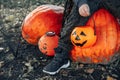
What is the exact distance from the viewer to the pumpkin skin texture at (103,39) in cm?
371

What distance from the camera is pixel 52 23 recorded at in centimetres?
419

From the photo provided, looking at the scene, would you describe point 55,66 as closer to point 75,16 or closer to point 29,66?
point 29,66

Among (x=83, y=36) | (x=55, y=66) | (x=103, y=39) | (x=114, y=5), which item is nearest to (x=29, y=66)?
(x=55, y=66)

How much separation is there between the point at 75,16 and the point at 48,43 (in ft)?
1.71

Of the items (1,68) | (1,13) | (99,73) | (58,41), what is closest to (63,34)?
(58,41)

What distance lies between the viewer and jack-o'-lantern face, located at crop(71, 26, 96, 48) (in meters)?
3.60

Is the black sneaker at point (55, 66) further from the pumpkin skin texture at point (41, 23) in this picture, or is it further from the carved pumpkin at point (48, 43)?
the pumpkin skin texture at point (41, 23)

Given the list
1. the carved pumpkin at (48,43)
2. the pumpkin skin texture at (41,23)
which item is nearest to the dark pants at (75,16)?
the carved pumpkin at (48,43)

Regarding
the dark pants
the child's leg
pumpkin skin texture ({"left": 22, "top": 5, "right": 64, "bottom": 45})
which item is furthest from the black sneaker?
the child's leg

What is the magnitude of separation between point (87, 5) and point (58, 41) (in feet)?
2.14

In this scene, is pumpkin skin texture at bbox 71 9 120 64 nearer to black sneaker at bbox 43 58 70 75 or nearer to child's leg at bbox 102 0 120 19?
child's leg at bbox 102 0 120 19

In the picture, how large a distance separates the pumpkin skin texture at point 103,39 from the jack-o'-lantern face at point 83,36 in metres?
0.10

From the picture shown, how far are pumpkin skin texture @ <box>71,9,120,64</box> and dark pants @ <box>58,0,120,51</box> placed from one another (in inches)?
3.1

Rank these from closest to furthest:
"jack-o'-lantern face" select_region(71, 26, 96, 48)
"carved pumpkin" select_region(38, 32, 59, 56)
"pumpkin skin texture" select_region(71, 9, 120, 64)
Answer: "jack-o'-lantern face" select_region(71, 26, 96, 48), "pumpkin skin texture" select_region(71, 9, 120, 64), "carved pumpkin" select_region(38, 32, 59, 56)
